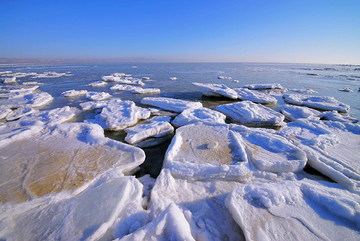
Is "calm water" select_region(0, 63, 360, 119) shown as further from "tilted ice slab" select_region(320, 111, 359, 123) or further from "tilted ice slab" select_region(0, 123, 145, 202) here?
"tilted ice slab" select_region(0, 123, 145, 202)

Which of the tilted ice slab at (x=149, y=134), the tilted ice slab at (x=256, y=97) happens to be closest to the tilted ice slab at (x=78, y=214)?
the tilted ice slab at (x=149, y=134)

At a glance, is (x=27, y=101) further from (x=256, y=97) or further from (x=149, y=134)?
(x=256, y=97)

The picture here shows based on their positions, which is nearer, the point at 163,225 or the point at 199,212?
the point at 163,225

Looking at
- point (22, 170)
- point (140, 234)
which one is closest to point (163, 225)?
point (140, 234)

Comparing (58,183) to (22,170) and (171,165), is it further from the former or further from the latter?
(171,165)

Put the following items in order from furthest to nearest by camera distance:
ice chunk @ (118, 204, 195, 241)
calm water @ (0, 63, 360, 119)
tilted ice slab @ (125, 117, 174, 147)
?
calm water @ (0, 63, 360, 119), tilted ice slab @ (125, 117, 174, 147), ice chunk @ (118, 204, 195, 241)

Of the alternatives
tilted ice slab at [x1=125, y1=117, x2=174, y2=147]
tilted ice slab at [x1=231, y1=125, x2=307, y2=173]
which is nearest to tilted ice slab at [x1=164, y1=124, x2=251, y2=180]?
tilted ice slab at [x1=231, y1=125, x2=307, y2=173]

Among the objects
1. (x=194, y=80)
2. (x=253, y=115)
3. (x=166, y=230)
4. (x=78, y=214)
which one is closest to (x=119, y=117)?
(x=78, y=214)
